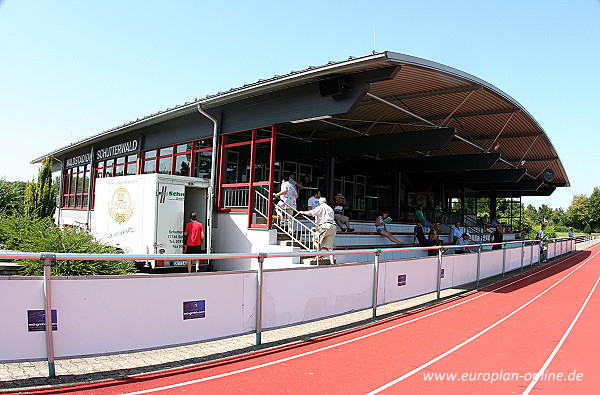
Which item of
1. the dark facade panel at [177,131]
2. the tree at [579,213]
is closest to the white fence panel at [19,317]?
the dark facade panel at [177,131]

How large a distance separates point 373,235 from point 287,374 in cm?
1130

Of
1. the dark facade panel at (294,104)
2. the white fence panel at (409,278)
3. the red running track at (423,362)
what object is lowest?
the red running track at (423,362)

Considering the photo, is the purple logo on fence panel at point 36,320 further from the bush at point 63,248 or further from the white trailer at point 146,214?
the white trailer at point 146,214

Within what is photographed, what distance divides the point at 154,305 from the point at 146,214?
22.9 feet

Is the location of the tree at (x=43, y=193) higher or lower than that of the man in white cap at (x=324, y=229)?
higher

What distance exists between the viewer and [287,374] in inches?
206

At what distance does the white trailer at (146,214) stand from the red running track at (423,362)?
6434 mm

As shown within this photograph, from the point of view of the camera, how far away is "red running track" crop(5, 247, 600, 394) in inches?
192

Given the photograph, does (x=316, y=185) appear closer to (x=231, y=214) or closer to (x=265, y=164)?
(x=265, y=164)

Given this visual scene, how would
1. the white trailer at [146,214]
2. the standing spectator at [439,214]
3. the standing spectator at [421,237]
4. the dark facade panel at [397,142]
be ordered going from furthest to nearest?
the standing spectator at [439,214] < the standing spectator at [421,237] < the dark facade panel at [397,142] < the white trailer at [146,214]

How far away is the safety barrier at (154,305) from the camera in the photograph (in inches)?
180

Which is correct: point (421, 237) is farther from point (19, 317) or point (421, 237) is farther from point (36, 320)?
point (19, 317)

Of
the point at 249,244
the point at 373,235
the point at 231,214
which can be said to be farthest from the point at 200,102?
the point at 373,235

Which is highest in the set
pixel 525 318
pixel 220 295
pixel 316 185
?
pixel 316 185
